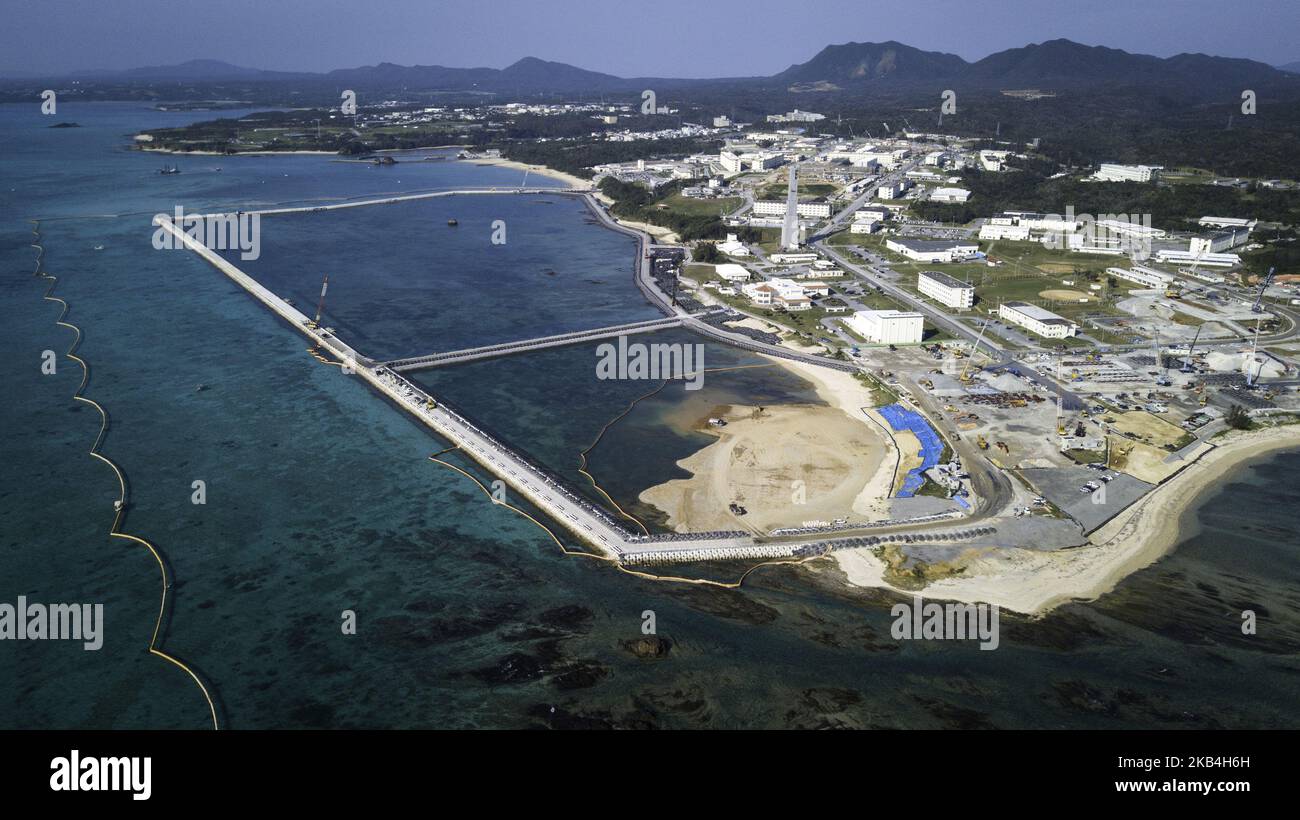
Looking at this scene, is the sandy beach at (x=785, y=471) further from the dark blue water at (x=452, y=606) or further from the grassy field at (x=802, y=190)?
the grassy field at (x=802, y=190)

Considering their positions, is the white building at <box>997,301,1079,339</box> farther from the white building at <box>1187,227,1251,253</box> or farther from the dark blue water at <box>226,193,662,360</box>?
the white building at <box>1187,227,1251,253</box>

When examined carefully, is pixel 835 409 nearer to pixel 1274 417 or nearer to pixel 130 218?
pixel 1274 417

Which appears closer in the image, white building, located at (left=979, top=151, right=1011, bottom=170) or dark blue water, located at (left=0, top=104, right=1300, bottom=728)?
dark blue water, located at (left=0, top=104, right=1300, bottom=728)

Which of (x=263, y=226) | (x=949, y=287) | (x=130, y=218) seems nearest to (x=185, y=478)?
(x=949, y=287)

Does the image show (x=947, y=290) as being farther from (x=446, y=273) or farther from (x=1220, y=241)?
(x=446, y=273)

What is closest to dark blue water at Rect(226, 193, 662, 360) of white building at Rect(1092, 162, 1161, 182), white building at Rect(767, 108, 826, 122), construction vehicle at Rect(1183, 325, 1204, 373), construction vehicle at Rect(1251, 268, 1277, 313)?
construction vehicle at Rect(1183, 325, 1204, 373)
